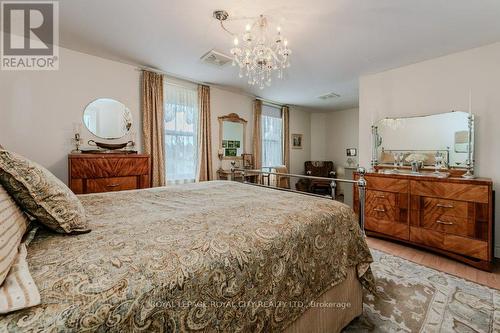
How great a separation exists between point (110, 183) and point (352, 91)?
178 inches

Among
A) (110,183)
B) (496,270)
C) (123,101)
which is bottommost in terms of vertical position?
(496,270)

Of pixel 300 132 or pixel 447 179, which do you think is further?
pixel 300 132

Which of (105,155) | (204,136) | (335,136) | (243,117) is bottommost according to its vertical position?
(105,155)

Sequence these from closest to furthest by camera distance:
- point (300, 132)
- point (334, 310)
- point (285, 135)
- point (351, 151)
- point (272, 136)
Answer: point (334, 310)
point (272, 136)
point (285, 135)
point (351, 151)
point (300, 132)

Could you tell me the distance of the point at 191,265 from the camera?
710mm

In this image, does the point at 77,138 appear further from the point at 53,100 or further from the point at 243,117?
the point at 243,117

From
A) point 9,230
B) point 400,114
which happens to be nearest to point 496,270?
point 400,114

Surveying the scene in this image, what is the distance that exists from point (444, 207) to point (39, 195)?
3491mm

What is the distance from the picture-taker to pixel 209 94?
418cm

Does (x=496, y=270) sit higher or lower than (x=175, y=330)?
lower

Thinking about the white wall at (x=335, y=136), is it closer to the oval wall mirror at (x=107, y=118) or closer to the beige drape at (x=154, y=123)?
the beige drape at (x=154, y=123)

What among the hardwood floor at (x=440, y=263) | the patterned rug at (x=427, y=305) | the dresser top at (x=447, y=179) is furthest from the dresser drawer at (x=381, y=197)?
the patterned rug at (x=427, y=305)

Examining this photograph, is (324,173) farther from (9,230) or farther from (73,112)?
(9,230)

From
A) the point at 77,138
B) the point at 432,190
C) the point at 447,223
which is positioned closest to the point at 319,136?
the point at 432,190
